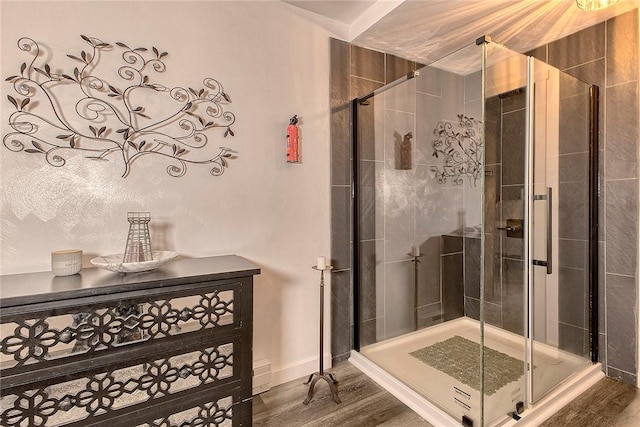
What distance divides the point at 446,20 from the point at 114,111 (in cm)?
220

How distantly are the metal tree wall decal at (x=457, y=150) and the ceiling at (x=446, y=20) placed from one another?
0.65 metres

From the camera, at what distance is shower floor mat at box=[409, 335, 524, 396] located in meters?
1.87

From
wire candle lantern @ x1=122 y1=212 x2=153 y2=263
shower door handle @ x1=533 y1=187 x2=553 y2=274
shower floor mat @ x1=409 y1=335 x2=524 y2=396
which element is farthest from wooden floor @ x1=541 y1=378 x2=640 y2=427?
wire candle lantern @ x1=122 y1=212 x2=153 y2=263

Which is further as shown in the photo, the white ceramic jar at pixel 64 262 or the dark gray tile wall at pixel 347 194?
the dark gray tile wall at pixel 347 194

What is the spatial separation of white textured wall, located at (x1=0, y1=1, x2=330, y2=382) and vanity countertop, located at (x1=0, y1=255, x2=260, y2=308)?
8.9 inches

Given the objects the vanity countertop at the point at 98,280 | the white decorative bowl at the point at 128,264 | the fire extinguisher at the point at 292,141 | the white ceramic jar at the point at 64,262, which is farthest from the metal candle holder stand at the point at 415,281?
the white ceramic jar at the point at 64,262

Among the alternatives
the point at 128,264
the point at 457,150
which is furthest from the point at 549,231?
the point at 128,264

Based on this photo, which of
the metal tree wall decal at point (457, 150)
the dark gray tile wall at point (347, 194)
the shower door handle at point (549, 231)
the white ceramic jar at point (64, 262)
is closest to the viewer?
the white ceramic jar at point (64, 262)

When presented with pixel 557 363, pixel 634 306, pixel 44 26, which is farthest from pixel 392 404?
pixel 44 26

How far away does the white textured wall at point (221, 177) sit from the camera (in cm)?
148

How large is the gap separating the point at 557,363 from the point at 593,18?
7.78ft

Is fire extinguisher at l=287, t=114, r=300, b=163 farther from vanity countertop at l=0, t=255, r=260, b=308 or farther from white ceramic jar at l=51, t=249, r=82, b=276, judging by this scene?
white ceramic jar at l=51, t=249, r=82, b=276

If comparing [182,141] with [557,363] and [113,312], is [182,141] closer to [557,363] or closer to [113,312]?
[113,312]

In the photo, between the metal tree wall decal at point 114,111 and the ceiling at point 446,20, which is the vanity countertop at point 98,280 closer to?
the metal tree wall decal at point 114,111
